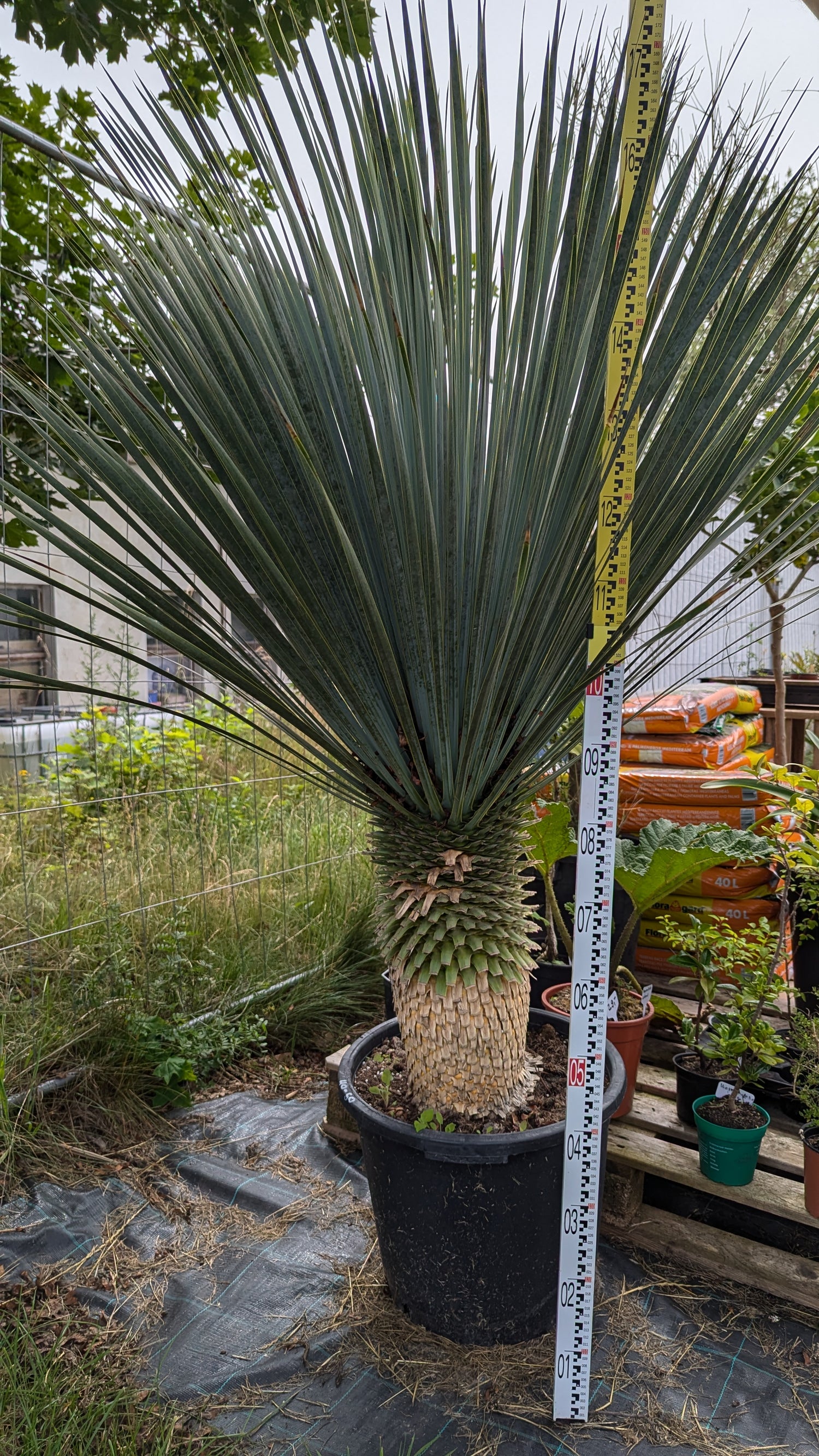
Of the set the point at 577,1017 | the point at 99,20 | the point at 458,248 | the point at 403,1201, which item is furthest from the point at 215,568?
the point at 99,20

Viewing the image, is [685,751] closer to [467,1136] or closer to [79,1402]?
[467,1136]

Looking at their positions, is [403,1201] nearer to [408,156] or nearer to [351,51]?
[408,156]

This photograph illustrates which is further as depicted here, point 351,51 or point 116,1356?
point 116,1356

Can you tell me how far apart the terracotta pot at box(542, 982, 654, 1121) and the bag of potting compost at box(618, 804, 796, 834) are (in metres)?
0.73

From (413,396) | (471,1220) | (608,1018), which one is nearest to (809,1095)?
(608,1018)

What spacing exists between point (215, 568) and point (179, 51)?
79.2 inches

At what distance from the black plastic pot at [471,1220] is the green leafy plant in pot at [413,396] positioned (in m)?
0.51

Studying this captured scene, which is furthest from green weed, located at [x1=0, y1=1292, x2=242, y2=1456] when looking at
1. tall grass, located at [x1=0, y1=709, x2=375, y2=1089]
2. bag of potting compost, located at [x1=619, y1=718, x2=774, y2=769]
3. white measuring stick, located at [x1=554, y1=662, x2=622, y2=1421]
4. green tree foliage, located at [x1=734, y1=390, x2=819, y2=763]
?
bag of potting compost, located at [x1=619, y1=718, x2=774, y2=769]

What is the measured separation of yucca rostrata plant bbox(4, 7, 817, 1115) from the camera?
3.65 feet

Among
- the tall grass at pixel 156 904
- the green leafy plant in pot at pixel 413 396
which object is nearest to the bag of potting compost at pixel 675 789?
the tall grass at pixel 156 904

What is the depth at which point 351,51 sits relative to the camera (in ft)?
3.65

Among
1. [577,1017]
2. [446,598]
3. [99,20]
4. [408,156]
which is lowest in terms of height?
[577,1017]

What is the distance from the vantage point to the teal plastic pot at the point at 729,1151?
1640 millimetres

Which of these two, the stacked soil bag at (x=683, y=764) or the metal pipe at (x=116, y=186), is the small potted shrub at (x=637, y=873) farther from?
the metal pipe at (x=116, y=186)
